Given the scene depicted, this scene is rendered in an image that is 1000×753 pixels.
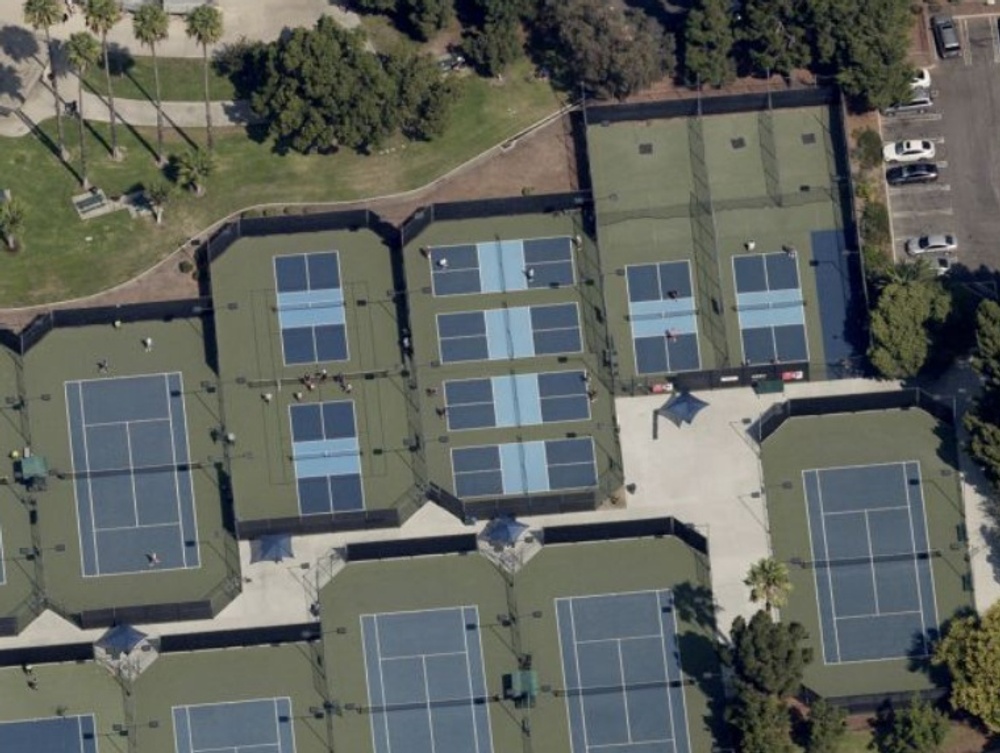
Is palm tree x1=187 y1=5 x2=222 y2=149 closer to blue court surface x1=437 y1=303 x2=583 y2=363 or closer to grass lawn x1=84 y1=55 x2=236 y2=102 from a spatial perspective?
grass lawn x1=84 y1=55 x2=236 y2=102

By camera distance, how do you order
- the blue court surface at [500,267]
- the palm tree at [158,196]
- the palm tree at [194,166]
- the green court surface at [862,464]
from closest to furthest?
1. the green court surface at [862,464]
2. the palm tree at [194,166]
3. the blue court surface at [500,267]
4. the palm tree at [158,196]

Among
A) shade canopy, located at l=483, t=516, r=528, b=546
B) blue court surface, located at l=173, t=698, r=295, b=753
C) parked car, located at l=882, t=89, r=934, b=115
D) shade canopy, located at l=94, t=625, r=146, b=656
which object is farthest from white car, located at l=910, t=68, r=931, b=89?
shade canopy, located at l=94, t=625, r=146, b=656

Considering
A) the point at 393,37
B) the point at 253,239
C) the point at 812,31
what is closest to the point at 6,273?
the point at 253,239

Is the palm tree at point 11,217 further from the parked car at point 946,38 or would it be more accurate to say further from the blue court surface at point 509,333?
the parked car at point 946,38

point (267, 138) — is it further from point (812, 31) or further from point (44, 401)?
point (812, 31)

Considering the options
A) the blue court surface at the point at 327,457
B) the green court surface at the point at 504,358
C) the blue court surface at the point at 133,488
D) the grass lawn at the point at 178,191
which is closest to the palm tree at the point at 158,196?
the grass lawn at the point at 178,191

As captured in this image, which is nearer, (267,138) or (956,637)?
(956,637)

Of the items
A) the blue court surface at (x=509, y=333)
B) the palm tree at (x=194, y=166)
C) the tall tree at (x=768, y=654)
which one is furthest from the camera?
the blue court surface at (x=509, y=333)
